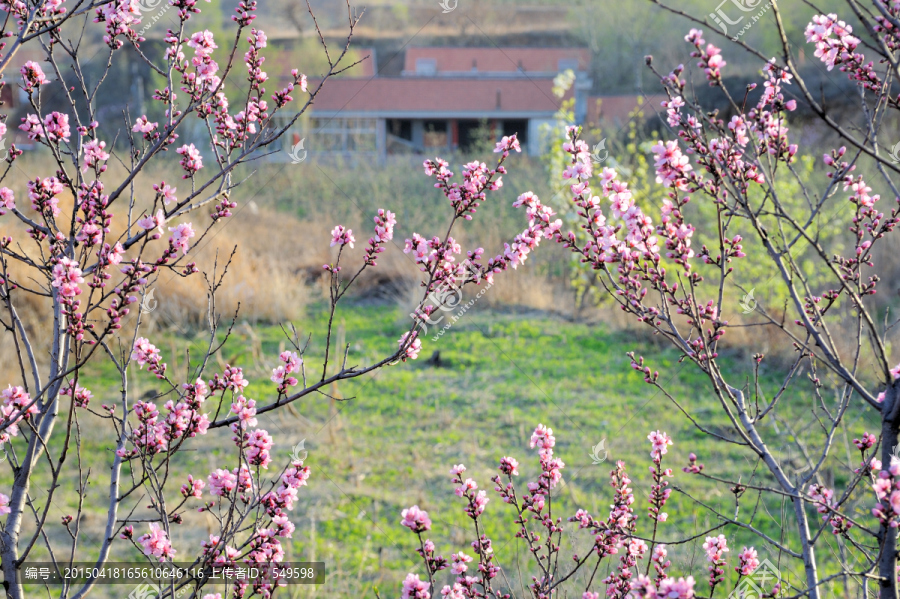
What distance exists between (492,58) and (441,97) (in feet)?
20.7

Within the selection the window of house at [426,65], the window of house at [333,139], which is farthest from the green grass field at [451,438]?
the window of house at [426,65]

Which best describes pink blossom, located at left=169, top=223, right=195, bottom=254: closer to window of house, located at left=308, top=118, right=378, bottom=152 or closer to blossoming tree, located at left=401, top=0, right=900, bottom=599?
blossoming tree, located at left=401, top=0, right=900, bottom=599

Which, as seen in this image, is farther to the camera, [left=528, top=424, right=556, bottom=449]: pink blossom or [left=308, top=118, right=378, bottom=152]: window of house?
[left=308, top=118, right=378, bottom=152]: window of house

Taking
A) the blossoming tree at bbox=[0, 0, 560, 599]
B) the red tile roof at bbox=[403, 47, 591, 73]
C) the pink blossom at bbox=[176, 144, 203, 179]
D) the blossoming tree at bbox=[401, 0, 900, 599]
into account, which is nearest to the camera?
the blossoming tree at bbox=[401, 0, 900, 599]

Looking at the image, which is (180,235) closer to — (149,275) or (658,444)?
(149,275)

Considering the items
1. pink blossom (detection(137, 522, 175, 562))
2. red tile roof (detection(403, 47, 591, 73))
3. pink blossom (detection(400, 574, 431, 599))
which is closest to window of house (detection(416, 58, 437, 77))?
red tile roof (detection(403, 47, 591, 73))

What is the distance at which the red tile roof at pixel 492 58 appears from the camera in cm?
3169

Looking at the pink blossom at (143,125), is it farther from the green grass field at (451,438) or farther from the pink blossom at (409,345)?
the green grass field at (451,438)

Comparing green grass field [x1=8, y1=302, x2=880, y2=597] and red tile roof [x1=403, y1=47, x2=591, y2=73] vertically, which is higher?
red tile roof [x1=403, y1=47, x2=591, y2=73]

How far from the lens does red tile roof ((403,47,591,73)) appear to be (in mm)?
31688

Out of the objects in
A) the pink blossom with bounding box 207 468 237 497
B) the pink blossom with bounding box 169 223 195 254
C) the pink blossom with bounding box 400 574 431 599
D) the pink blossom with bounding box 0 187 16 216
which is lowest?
the pink blossom with bounding box 400 574 431 599

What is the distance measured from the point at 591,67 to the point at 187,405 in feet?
110

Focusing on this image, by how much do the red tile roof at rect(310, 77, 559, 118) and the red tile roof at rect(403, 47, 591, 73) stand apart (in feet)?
14.8

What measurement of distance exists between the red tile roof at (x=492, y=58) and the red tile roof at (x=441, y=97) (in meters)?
4.51
